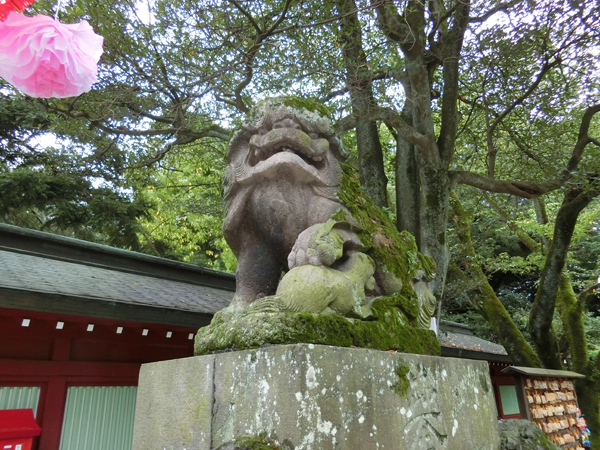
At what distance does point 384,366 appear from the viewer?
1.76 meters

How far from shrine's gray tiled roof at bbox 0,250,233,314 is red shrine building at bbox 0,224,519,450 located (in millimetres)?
20

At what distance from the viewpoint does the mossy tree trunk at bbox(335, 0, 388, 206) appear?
4.98 metres

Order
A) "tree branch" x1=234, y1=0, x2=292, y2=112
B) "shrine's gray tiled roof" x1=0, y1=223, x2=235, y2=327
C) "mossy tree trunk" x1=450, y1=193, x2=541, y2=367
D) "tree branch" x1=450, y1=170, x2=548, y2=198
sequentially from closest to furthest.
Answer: "shrine's gray tiled roof" x1=0, y1=223, x2=235, y2=327 → "tree branch" x1=234, y1=0, x2=292, y2=112 → "tree branch" x1=450, y1=170, x2=548, y2=198 → "mossy tree trunk" x1=450, y1=193, x2=541, y2=367

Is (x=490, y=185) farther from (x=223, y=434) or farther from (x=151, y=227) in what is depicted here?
(x=151, y=227)

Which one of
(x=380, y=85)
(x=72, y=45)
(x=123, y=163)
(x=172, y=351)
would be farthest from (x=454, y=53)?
(x=123, y=163)

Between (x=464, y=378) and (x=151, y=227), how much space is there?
38.6 feet

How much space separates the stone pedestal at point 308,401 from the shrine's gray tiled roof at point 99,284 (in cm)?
214

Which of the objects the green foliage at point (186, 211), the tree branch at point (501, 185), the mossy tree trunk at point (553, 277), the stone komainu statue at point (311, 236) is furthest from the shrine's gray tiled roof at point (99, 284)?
the mossy tree trunk at point (553, 277)

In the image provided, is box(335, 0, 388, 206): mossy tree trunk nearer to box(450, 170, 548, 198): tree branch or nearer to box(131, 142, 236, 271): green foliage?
box(450, 170, 548, 198): tree branch

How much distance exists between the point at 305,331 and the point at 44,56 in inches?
48.6

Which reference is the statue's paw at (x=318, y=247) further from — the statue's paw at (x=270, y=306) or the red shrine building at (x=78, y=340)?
the red shrine building at (x=78, y=340)

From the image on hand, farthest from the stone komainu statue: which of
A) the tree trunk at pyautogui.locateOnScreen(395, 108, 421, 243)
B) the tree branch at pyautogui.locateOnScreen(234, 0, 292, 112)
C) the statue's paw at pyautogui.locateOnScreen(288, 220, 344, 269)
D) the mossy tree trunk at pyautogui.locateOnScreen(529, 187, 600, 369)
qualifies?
the mossy tree trunk at pyautogui.locateOnScreen(529, 187, 600, 369)

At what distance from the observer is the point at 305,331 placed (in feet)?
5.65

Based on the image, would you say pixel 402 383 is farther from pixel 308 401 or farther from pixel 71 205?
pixel 71 205
